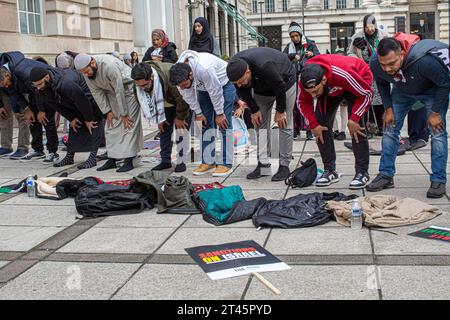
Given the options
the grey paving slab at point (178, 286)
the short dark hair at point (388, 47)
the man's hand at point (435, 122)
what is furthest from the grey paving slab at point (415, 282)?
the short dark hair at point (388, 47)

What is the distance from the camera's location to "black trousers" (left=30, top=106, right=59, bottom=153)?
9023 millimetres

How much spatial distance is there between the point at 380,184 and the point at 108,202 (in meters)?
2.81

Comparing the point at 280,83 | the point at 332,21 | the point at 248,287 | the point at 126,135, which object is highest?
the point at 332,21

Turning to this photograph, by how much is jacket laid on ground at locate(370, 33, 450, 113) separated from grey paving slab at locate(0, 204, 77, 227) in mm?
3394

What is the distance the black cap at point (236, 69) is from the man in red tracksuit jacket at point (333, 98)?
0.63 meters

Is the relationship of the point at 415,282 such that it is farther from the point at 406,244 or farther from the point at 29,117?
the point at 29,117

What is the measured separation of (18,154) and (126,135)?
96.5 inches

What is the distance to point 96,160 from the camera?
8.95 meters

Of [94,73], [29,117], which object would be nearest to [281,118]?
[94,73]

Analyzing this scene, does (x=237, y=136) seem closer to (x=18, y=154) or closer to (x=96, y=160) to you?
(x=96, y=160)

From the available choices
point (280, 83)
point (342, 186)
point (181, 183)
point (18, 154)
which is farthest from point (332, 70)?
point (18, 154)

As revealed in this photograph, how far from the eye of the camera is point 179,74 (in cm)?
686

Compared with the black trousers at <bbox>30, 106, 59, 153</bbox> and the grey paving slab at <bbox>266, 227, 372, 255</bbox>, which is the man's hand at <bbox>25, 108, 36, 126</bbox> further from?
the grey paving slab at <bbox>266, 227, 372, 255</bbox>

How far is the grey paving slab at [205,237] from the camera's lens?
4.83 meters
